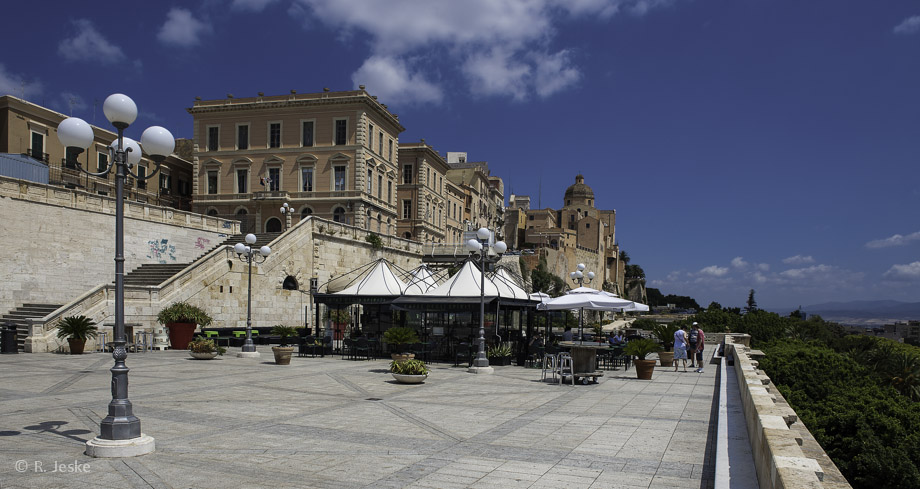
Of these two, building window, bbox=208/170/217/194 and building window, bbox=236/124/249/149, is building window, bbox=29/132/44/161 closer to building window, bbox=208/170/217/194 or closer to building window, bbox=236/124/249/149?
building window, bbox=208/170/217/194

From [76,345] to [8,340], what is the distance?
1982 millimetres

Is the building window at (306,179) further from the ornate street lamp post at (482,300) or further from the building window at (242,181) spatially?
the ornate street lamp post at (482,300)

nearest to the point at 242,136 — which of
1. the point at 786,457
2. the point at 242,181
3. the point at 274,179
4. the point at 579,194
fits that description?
the point at 242,181

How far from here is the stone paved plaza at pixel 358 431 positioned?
612cm

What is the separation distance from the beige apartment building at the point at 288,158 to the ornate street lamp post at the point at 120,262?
34550 millimetres

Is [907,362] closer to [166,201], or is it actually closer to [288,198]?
[288,198]

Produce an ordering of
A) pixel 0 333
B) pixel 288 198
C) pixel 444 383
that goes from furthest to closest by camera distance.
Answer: pixel 288 198
pixel 0 333
pixel 444 383

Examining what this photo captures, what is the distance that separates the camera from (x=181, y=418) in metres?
8.93

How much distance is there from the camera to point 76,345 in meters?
18.3

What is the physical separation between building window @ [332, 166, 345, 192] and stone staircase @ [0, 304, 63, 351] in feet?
74.4

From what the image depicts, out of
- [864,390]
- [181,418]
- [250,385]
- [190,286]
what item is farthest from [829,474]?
[190,286]

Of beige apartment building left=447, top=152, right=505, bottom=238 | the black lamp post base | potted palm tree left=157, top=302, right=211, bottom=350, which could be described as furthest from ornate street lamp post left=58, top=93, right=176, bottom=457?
beige apartment building left=447, top=152, right=505, bottom=238

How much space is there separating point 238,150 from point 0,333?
27625 mm

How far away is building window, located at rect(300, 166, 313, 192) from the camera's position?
143 ft
